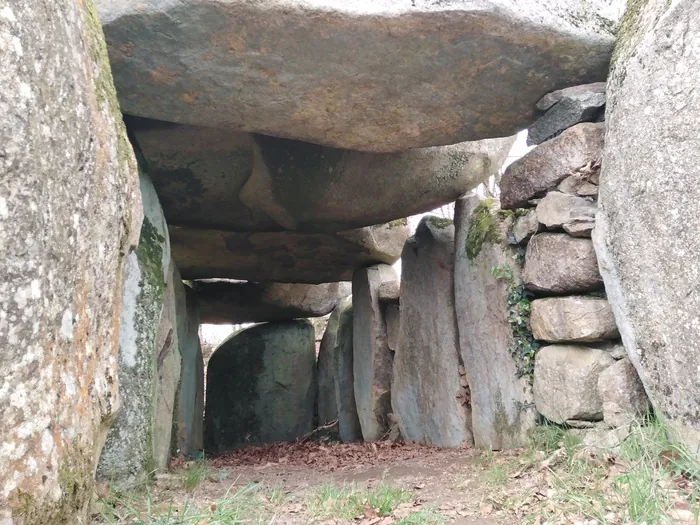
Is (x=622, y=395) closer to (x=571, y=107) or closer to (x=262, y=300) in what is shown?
(x=571, y=107)

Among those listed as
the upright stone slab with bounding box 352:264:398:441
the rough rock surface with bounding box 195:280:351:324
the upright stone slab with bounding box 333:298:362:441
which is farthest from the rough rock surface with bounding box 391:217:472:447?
the rough rock surface with bounding box 195:280:351:324

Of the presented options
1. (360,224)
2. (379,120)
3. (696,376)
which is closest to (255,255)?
(360,224)

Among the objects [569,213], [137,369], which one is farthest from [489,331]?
[137,369]

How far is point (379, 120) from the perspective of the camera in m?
4.03

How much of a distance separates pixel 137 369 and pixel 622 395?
298 cm

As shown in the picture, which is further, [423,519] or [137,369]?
[137,369]

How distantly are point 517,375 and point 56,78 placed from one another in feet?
11.1

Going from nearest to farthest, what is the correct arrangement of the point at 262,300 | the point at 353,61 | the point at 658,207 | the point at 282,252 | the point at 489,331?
the point at 658,207, the point at 353,61, the point at 489,331, the point at 282,252, the point at 262,300

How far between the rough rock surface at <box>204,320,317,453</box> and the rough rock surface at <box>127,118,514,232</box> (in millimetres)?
4783

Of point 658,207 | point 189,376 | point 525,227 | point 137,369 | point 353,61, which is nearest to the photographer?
point 658,207

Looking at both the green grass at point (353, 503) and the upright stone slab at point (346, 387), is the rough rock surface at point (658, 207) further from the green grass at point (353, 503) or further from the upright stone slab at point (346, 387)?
the upright stone slab at point (346, 387)

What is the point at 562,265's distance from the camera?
3.70 metres

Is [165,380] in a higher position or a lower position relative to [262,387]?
higher

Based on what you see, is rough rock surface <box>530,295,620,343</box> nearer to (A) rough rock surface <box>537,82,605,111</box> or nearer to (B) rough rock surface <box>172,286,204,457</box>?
(A) rough rock surface <box>537,82,605,111</box>
